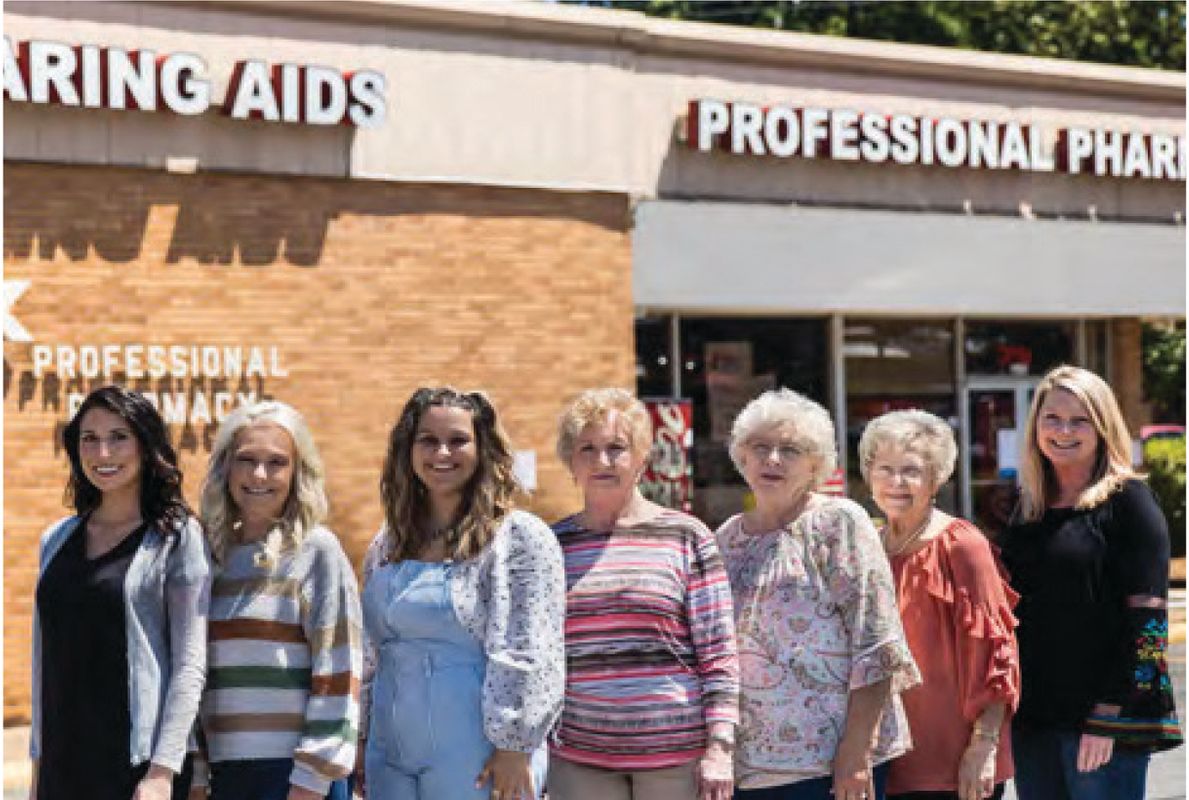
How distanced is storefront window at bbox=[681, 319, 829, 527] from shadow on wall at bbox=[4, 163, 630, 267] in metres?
2.50

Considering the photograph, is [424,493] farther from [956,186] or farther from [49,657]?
[956,186]

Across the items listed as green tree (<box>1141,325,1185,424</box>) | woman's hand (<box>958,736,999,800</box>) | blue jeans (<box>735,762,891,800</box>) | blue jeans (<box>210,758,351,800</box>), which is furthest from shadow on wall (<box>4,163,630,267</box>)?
green tree (<box>1141,325,1185,424</box>)

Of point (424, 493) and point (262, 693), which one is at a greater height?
point (424, 493)

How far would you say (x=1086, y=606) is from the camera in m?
4.96

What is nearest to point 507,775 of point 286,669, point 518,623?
point 518,623

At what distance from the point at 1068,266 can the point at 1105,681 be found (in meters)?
12.9

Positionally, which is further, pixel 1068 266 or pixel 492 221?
pixel 1068 266

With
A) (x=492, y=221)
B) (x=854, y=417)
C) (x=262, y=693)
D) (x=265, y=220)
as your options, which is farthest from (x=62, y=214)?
(x=262, y=693)

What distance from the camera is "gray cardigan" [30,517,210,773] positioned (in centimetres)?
414

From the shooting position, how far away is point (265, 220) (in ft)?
43.1

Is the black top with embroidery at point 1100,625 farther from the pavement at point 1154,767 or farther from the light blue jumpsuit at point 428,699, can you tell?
the pavement at point 1154,767

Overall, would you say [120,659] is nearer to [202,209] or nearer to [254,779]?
[254,779]

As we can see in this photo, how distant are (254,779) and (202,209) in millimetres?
9219

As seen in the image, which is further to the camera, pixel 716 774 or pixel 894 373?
pixel 894 373
